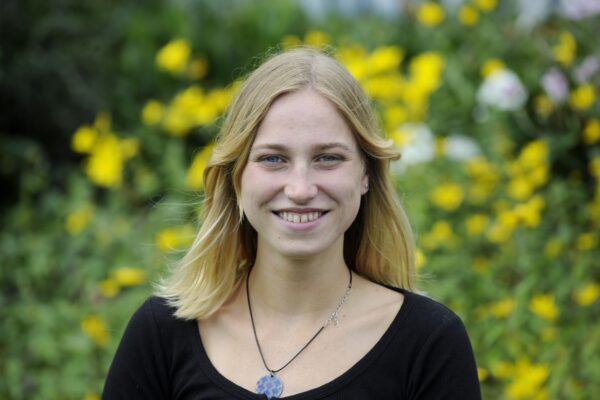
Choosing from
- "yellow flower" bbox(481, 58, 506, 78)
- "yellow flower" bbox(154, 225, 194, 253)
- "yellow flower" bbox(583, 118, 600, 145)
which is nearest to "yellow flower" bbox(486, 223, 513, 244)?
"yellow flower" bbox(583, 118, 600, 145)

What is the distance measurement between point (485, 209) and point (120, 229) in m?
1.93

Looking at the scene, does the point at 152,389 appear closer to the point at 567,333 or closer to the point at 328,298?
the point at 328,298

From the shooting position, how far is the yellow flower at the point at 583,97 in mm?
5148

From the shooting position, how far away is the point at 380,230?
2758 mm

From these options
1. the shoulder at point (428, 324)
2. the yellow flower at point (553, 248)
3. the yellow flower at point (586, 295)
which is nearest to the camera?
the shoulder at point (428, 324)

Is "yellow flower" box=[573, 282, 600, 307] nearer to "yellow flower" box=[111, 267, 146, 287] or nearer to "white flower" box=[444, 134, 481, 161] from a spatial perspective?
"white flower" box=[444, 134, 481, 161]

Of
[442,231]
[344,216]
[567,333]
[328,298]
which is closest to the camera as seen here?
[344,216]

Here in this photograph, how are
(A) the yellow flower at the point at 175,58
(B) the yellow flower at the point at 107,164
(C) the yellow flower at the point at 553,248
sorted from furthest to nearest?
(A) the yellow flower at the point at 175,58 → (B) the yellow flower at the point at 107,164 → (C) the yellow flower at the point at 553,248

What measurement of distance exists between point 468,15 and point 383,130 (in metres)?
2.82

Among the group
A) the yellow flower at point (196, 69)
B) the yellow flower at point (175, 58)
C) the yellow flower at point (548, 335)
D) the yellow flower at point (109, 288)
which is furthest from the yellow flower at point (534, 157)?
the yellow flower at point (196, 69)

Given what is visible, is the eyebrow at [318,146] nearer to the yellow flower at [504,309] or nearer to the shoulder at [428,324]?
the shoulder at [428,324]

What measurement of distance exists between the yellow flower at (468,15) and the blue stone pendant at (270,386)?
406 cm

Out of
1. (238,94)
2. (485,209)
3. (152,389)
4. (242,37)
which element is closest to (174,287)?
(152,389)

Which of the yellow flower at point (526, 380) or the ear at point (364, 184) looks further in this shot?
the yellow flower at point (526, 380)
